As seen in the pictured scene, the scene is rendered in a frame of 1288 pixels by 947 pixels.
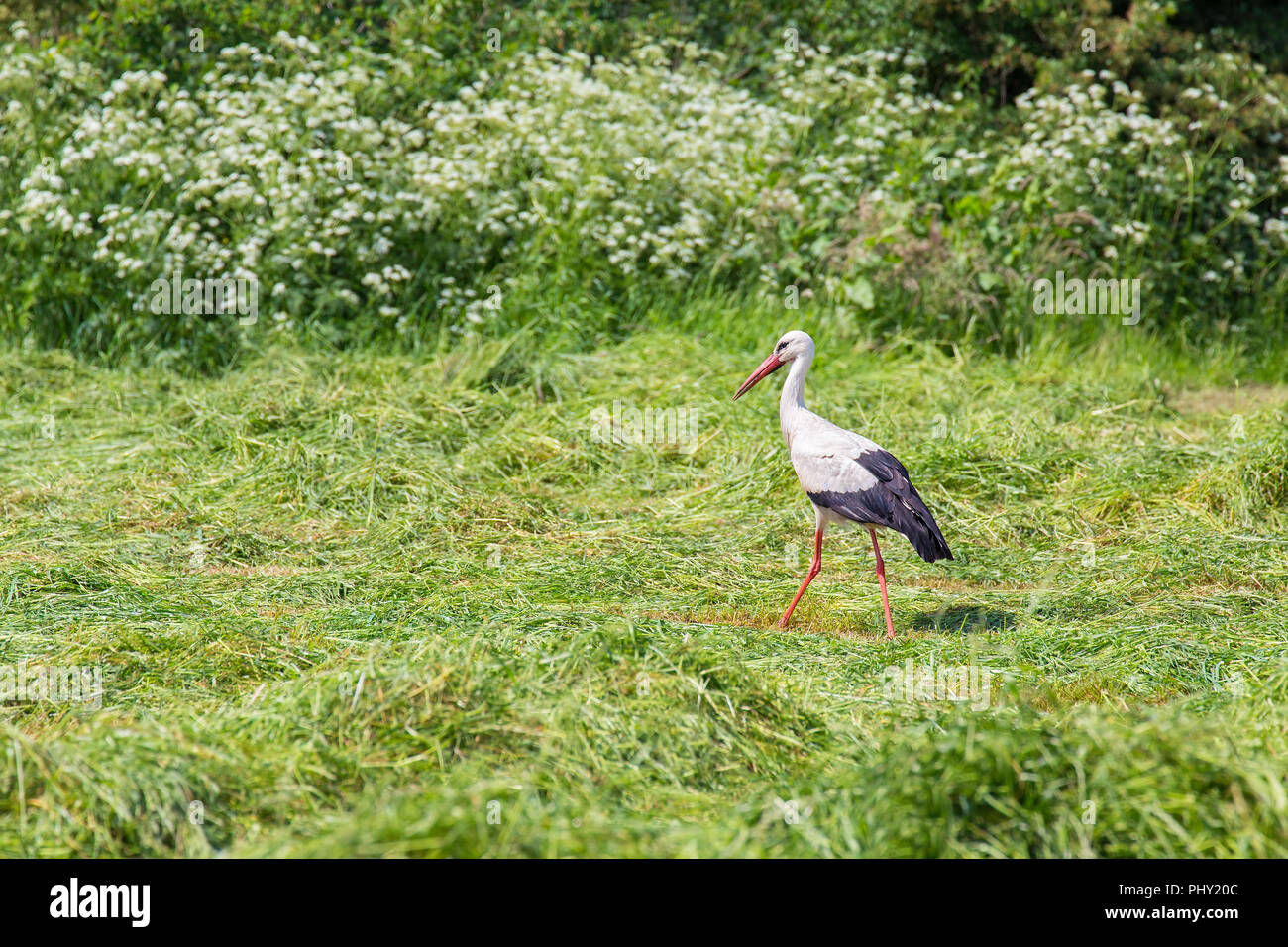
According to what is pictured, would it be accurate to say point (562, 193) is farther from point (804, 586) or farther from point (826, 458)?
point (804, 586)

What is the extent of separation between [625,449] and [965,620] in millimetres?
2887

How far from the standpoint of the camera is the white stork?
18.0 ft

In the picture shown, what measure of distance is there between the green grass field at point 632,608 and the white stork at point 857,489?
35cm

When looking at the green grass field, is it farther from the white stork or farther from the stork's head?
the stork's head

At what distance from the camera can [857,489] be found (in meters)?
5.64

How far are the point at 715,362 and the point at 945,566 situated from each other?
3048 millimetres

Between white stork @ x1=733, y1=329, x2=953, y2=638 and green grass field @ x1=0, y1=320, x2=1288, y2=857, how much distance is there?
13.9 inches

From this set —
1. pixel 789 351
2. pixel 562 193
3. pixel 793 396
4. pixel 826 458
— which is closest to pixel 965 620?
pixel 826 458

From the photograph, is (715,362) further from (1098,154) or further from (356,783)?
(356,783)

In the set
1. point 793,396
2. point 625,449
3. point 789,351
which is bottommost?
point 625,449

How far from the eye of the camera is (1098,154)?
10.4 m

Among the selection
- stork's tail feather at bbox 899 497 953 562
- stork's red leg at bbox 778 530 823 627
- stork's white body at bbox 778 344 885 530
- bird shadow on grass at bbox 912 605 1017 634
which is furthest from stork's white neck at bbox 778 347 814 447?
bird shadow on grass at bbox 912 605 1017 634

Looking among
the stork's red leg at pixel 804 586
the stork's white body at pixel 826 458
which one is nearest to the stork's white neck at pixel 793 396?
the stork's white body at pixel 826 458

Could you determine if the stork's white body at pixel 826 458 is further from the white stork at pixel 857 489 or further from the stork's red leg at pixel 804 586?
the stork's red leg at pixel 804 586
